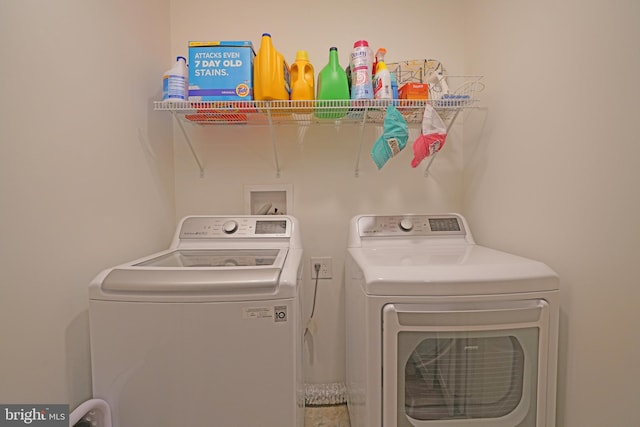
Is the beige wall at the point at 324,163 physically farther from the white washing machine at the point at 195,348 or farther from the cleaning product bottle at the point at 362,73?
the cleaning product bottle at the point at 362,73

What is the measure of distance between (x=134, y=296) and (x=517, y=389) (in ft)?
4.06

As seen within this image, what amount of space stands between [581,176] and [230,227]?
1362 mm

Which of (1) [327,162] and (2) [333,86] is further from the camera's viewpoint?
(1) [327,162]

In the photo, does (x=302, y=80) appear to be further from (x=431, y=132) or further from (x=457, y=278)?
(x=457, y=278)

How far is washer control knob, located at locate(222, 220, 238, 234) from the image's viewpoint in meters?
1.39

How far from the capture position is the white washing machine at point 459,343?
0.86 m

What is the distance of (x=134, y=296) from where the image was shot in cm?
84

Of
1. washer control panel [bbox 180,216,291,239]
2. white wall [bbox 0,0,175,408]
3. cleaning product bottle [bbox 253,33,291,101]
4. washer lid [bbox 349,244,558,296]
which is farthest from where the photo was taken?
washer control panel [bbox 180,216,291,239]

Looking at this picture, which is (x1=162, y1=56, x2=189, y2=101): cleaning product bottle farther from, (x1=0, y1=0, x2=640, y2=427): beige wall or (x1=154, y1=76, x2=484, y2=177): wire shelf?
(x1=0, y1=0, x2=640, y2=427): beige wall

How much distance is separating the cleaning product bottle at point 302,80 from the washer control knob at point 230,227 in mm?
667

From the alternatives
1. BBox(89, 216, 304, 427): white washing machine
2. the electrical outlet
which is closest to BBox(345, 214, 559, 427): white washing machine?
BBox(89, 216, 304, 427): white washing machine

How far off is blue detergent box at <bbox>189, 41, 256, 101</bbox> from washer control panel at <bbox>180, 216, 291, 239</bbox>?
567 millimetres

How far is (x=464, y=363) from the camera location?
36.1 inches

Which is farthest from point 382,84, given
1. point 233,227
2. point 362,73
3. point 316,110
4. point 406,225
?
point 233,227
